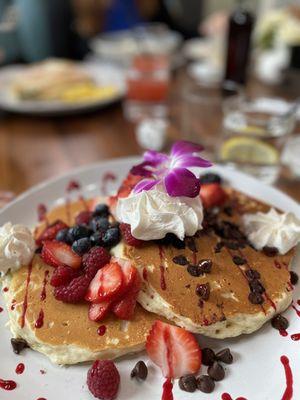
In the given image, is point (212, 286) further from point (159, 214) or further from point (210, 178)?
point (210, 178)

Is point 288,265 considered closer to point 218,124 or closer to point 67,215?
point 67,215

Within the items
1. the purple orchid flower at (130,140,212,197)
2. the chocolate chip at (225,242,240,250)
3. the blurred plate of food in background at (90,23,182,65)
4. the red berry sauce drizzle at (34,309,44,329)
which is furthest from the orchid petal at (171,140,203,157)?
the blurred plate of food in background at (90,23,182,65)

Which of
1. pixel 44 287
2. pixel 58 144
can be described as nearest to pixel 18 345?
pixel 44 287

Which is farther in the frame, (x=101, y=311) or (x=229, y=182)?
(x=229, y=182)

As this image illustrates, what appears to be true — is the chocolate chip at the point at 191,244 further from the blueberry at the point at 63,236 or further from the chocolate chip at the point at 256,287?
the blueberry at the point at 63,236

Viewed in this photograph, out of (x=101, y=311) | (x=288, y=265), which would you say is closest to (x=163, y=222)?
(x=101, y=311)

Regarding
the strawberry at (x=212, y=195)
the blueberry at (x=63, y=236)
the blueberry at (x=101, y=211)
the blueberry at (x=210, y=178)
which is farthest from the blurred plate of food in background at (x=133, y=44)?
the blueberry at (x=63, y=236)
